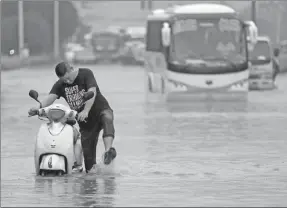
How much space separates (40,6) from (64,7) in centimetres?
543

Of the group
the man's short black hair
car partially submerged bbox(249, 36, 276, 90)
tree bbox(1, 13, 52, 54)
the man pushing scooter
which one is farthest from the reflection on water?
tree bbox(1, 13, 52, 54)

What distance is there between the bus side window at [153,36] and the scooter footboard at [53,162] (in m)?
26.1

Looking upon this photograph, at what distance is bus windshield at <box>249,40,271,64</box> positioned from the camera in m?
43.5

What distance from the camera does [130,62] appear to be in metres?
87.9

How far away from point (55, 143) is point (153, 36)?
27.7 meters

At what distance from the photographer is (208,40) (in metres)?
38.4

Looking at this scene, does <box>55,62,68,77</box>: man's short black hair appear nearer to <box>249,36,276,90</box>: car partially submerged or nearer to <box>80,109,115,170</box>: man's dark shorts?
<box>80,109,115,170</box>: man's dark shorts

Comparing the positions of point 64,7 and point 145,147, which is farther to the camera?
point 64,7

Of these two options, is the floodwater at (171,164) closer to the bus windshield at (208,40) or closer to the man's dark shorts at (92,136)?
the man's dark shorts at (92,136)

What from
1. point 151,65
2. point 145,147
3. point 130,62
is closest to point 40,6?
point 130,62

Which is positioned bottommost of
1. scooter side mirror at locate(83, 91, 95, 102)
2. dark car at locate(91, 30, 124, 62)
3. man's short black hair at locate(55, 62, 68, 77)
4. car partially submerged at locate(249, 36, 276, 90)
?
dark car at locate(91, 30, 124, 62)

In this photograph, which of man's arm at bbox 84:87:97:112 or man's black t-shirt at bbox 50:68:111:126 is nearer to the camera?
man's arm at bbox 84:87:97:112

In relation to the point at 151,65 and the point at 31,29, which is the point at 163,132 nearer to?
the point at 151,65

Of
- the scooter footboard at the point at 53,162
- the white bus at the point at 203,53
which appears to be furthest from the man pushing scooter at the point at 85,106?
the white bus at the point at 203,53
